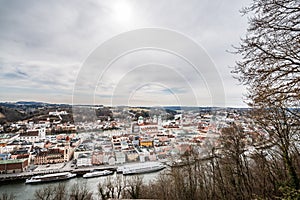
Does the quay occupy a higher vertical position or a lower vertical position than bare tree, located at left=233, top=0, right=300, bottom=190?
lower

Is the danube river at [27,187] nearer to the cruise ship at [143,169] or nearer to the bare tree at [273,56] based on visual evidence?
the cruise ship at [143,169]

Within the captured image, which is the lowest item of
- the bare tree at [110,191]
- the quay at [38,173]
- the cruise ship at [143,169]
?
the quay at [38,173]

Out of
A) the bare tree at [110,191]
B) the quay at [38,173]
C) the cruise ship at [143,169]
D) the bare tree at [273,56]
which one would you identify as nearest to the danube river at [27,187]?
the cruise ship at [143,169]

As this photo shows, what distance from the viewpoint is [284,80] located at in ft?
5.83

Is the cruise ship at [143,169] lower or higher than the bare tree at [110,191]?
lower

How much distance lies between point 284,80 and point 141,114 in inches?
825

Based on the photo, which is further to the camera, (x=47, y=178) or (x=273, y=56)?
(x=47, y=178)

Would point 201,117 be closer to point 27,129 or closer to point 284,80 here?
point 284,80

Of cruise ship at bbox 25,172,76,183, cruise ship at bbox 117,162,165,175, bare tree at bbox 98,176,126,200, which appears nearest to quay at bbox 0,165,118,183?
cruise ship at bbox 25,172,76,183

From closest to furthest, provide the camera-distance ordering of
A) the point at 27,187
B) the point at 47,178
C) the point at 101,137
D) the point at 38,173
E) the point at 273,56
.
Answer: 1. the point at 273,56
2. the point at 27,187
3. the point at 47,178
4. the point at 38,173
5. the point at 101,137

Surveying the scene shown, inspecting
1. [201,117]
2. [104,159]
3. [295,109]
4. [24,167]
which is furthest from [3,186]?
[295,109]

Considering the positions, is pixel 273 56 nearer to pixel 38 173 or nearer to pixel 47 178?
pixel 47 178

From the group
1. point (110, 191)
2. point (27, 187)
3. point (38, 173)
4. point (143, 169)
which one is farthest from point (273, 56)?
point (38, 173)

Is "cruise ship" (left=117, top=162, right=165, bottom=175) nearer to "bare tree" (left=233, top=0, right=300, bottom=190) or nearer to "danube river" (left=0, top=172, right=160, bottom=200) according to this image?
"danube river" (left=0, top=172, right=160, bottom=200)
